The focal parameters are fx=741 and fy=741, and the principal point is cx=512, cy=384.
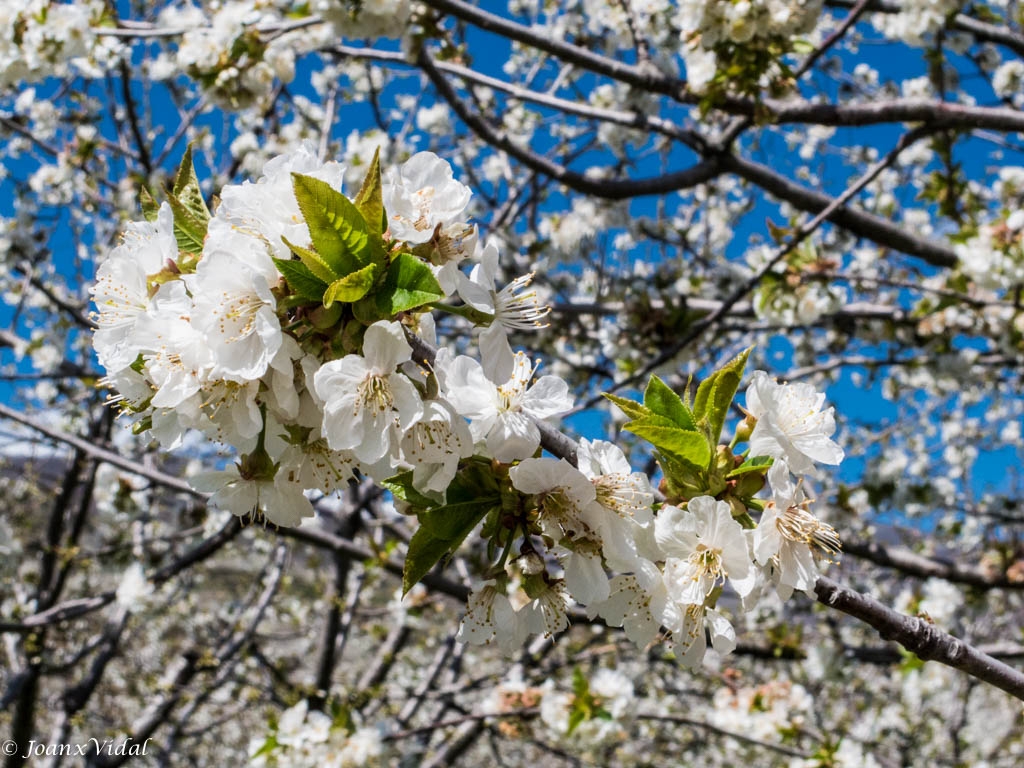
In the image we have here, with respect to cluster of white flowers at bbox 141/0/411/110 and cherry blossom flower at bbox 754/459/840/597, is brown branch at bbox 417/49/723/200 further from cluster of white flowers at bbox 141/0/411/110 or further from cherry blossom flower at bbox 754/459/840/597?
cherry blossom flower at bbox 754/459/840/597

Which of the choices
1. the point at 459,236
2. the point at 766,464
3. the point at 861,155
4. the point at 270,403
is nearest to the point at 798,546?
the point at 766,464

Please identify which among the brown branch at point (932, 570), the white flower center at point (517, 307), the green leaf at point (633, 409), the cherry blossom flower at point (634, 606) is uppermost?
the brown branch at point (932, 570)

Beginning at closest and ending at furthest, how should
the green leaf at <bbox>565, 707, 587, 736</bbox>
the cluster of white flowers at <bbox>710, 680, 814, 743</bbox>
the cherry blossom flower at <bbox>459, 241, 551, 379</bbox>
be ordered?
the cherry blossom flower at <bbox>459, 241, 551, 379</bbox> → the green leaf at <bbox>565, 707, 587, 736</bbox> → the cluster of white flowers at <bbox>710, 680, 814, 743</bbox>

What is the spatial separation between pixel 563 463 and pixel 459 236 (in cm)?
35

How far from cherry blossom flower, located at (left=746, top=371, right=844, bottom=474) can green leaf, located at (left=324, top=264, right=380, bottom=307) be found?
0.57 meters

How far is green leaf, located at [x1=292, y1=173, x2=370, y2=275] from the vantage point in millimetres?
884

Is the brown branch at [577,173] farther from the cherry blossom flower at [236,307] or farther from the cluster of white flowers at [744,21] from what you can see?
the cherry blossom flower at [236,307]

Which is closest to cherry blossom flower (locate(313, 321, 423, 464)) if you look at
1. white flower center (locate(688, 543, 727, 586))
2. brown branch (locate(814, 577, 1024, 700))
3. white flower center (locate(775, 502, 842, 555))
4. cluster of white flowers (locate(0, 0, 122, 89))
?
white flower center (locate(688, 543, 727, 586))

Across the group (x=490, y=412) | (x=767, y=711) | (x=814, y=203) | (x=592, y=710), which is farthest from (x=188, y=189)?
(x=767, y=711)

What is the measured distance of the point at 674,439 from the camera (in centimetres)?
103

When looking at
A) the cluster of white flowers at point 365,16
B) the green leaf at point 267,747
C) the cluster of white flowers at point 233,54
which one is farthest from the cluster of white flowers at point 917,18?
the green leaf at point 267,747

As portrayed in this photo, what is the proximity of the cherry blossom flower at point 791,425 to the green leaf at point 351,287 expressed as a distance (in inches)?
22.6

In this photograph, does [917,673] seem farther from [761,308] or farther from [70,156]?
[70,156]

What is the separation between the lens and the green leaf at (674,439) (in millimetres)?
1019
